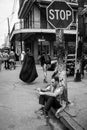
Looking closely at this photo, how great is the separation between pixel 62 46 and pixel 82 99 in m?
2.19

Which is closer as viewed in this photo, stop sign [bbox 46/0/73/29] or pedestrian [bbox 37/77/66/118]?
stop sign [bbox 46/0/73/29]

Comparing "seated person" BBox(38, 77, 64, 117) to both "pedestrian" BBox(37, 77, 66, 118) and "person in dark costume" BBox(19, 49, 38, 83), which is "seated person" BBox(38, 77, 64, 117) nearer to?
"pedestrian" BBox(37, 77, 66, 118)

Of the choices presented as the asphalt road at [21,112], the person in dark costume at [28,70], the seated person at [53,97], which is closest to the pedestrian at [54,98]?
the seated person at [53,97]

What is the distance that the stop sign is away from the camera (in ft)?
20.4

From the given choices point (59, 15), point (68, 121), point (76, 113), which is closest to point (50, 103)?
point (76, 113)

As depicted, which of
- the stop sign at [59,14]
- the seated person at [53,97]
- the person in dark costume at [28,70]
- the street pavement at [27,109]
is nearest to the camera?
the street pavement at [27,109]

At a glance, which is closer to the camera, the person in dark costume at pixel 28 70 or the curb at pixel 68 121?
the curb at pixel 68 121

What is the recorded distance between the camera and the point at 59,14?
6309mm

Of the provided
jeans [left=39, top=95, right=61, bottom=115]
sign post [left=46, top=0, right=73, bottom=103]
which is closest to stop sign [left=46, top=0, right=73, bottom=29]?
sign post [left=46, top=0, right=73, bottom=103]

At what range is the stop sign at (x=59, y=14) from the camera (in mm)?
6207

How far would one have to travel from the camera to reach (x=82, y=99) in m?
8.47

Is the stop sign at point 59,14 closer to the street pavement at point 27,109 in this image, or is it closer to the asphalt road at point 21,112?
the street pavement at point 27,109

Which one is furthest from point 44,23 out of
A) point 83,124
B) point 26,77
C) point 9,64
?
point 83,124

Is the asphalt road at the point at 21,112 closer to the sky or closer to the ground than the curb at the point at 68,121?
closer to the ground
